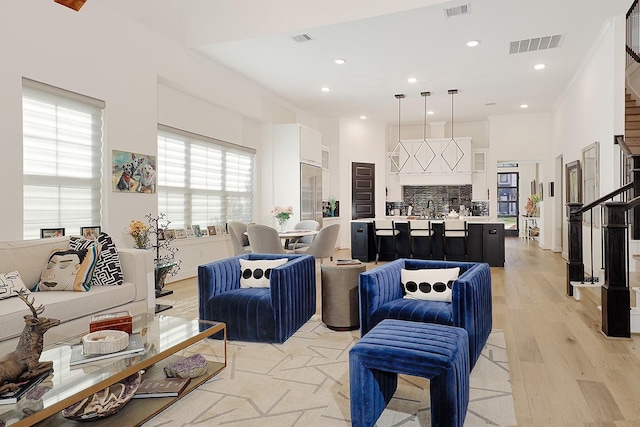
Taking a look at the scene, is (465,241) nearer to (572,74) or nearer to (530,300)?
(530,300)

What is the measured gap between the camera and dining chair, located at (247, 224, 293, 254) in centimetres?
562

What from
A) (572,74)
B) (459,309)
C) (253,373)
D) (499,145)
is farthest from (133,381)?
(499,145)

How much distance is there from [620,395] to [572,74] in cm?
626

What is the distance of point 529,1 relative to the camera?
15.3 ft

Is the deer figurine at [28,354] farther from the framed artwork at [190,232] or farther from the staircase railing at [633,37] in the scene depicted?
the staircase railing at [633,37]

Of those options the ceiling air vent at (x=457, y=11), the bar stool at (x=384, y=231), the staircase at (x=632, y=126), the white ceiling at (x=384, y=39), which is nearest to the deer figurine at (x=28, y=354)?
the white ceiling at (x=384, y=39)

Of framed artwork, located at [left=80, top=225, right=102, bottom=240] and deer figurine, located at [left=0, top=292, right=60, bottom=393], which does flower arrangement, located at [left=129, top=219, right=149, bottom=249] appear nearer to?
framed artwork, located at [left=80, top=225, right=102, bottom=240]

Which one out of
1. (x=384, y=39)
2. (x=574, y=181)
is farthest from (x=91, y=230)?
(x=574, y=181)

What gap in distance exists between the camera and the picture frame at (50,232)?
14.2 feet

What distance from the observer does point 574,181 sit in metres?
7.59

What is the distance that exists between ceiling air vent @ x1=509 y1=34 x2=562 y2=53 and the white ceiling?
101 millimetres

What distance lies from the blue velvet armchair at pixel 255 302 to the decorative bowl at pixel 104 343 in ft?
3.93

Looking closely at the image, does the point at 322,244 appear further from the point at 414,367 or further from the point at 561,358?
the point at 414,367

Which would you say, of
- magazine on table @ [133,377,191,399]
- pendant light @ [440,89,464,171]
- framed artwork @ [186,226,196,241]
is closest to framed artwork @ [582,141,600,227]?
pendant light @ [440,89,464,171]
